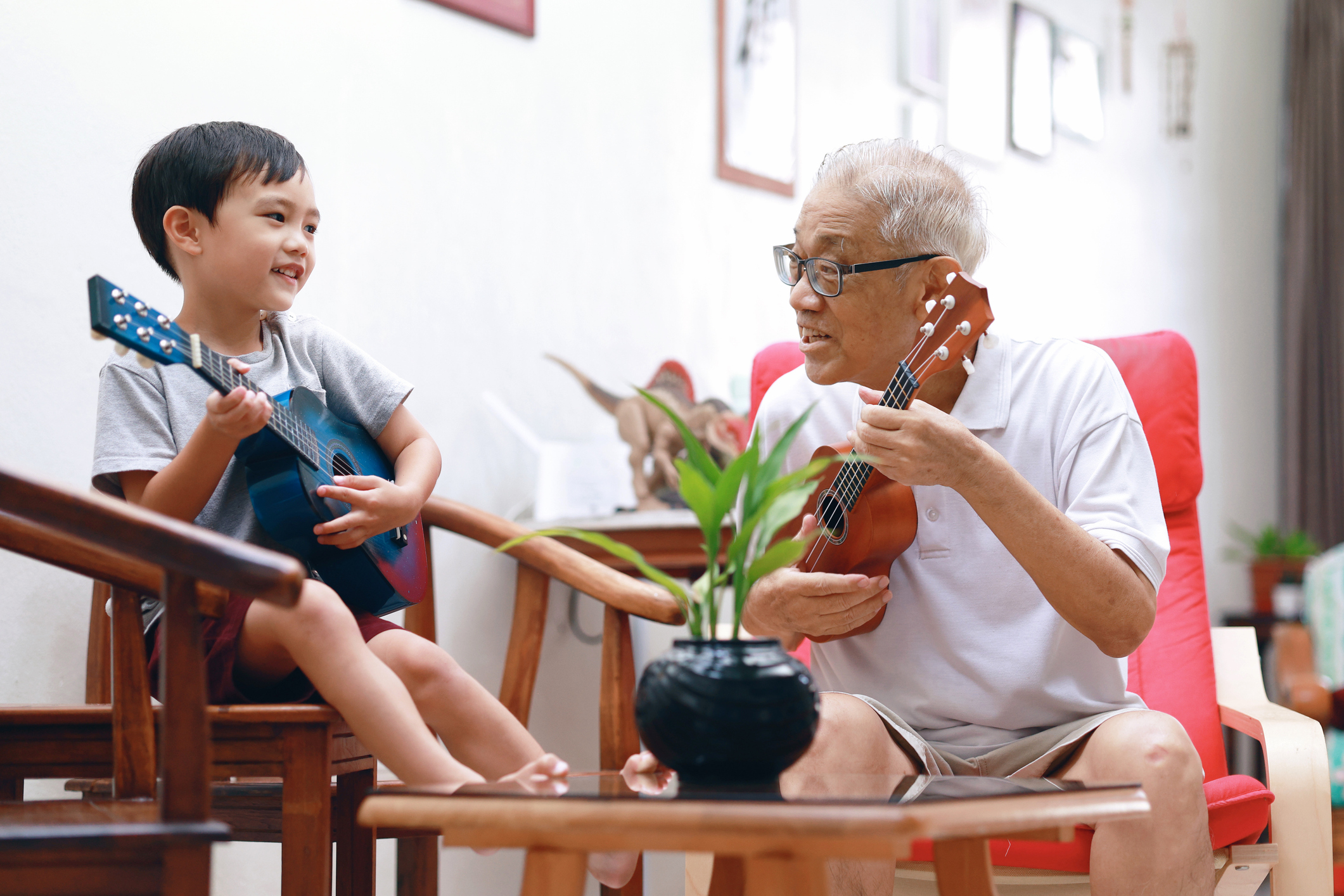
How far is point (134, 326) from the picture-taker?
1.13 metres

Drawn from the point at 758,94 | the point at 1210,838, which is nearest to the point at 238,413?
the point at 1210,838

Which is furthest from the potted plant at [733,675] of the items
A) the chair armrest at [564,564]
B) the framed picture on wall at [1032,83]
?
the framed picture on wall at [1032,83]

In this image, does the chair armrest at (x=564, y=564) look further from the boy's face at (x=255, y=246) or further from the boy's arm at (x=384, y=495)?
the boy's face at (x=255, y=246)

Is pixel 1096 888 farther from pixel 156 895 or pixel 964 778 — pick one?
pixel 156 895

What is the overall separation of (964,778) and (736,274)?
1880mm

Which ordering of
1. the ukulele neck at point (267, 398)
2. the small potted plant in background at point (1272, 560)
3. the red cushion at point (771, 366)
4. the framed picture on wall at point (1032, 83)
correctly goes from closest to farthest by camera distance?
the ukulele neck at point (267, 398) → the red cushion at point (771, 366) → the framed picture on wall at point (1032, 83) → the small potted plant in background at point (1272, 560)

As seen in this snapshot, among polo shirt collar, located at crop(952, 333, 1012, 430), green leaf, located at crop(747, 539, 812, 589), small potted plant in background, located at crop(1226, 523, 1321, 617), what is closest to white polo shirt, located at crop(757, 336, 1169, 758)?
polo shirt collar, located at crop(952, 333, 1012, 430)

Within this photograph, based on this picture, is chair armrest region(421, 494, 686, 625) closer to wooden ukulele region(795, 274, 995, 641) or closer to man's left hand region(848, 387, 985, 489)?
wooden ukulele region(795, 274, 995, 641)

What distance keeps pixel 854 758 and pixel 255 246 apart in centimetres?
91

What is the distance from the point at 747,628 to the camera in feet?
4.92

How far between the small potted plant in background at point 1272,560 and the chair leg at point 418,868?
3452mm

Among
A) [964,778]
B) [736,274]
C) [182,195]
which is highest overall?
[736,274]

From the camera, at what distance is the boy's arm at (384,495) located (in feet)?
4.36

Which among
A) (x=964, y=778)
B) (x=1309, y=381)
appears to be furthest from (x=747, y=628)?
(x=1309, y=381)
